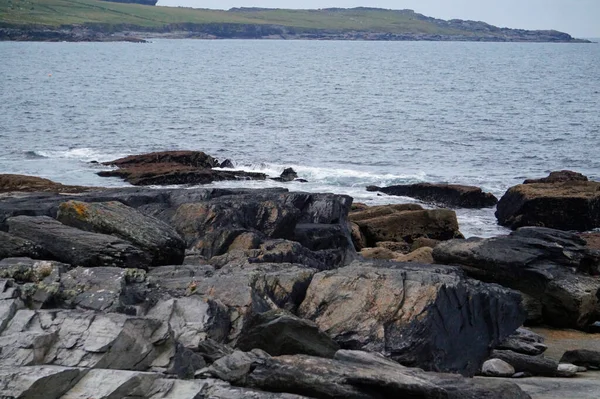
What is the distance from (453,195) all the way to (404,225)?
1080 centimetres

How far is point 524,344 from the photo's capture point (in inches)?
719

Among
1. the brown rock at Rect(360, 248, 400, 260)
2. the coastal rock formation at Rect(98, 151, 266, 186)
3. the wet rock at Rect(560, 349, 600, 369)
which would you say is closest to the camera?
the wet rock at Rect(560, 349, 600, 369)

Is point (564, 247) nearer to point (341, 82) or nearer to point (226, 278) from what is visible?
point (226, 278)

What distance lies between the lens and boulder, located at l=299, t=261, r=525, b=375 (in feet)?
48.0

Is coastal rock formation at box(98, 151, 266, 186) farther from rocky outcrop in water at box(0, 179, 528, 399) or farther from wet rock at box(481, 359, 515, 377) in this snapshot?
wet rock at box(481, 359, 515, 377)

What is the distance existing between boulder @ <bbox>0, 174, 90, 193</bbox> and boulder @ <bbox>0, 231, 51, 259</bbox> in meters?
13.8

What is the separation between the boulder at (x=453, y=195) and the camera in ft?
130

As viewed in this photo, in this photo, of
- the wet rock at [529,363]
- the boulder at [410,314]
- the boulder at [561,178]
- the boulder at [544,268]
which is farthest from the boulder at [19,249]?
the boulder at [561,178]

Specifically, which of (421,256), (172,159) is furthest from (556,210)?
(172,159)

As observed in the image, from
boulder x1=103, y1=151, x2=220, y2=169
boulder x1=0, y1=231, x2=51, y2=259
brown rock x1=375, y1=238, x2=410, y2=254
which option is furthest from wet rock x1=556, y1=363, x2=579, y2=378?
boulder x1=103, y1=151, x2=220, y2=169

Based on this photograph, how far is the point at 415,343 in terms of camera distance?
47.5 ft

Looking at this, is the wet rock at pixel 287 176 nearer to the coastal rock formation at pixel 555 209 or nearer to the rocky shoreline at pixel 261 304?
the coastal rock formation at pixel 555 209

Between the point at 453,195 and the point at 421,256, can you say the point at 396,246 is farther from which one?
the point at 453,195

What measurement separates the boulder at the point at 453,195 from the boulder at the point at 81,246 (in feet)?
81.0
